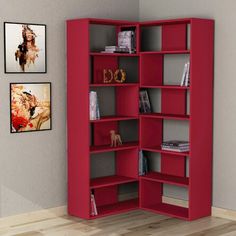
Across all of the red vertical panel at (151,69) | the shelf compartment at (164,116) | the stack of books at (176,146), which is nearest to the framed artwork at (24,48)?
the red vertical panel at (151,69)

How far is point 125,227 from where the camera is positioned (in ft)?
17.1

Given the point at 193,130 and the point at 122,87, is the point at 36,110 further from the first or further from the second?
the point at 193,130

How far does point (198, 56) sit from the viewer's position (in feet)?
17.4

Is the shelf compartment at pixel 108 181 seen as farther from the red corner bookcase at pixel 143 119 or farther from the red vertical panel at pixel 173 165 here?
the red vertical panel at pixel 173 165

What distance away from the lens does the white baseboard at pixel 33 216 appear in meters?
5.21

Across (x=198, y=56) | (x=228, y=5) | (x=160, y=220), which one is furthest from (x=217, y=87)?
(x=160, y=220)

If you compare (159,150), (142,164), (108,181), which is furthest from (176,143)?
(108,181)

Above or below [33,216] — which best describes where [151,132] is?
above

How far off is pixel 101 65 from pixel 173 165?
50.6 inches

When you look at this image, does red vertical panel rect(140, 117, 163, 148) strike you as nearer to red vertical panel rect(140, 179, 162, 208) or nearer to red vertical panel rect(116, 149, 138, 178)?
red vertical panel rect(116, 149, 138, 178)

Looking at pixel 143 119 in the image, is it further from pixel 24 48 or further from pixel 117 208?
pixel 24 48

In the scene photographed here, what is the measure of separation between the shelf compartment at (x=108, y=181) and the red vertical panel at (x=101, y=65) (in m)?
1.01

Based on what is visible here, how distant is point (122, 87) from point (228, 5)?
1376mm

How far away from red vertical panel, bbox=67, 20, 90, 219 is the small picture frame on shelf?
0.80m
